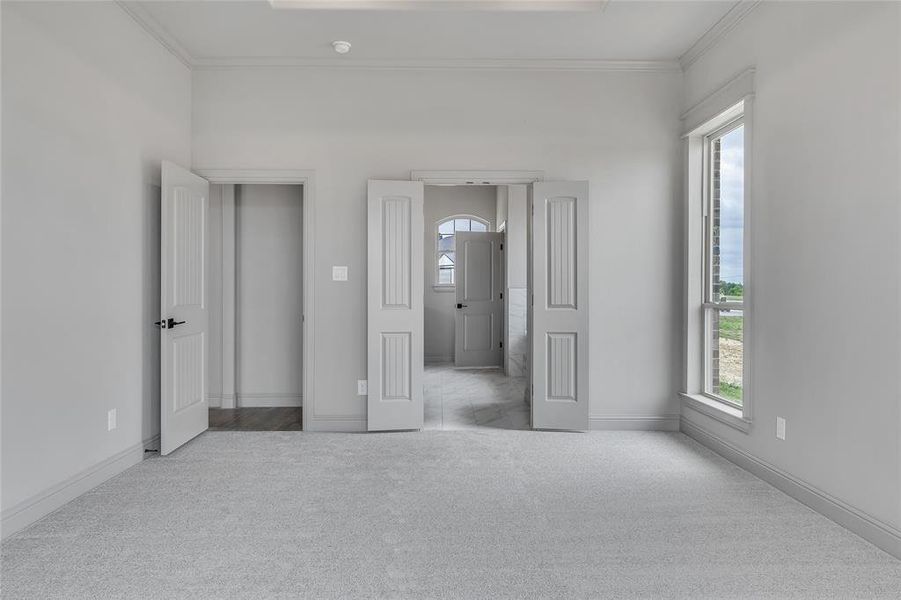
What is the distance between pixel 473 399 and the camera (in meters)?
5.28

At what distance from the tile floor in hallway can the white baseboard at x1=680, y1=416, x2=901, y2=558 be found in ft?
4.81

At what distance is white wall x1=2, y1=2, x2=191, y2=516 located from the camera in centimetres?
236

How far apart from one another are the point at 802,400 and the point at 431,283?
5584mm

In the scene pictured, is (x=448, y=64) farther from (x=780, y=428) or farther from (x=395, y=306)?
(x=780, y=428)

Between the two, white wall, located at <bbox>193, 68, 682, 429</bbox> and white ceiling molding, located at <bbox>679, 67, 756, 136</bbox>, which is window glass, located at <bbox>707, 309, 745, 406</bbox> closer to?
white wall, located at <bbox>193, 68, 682, 429</bbox>

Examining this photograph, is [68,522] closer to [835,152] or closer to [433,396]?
[433,396]

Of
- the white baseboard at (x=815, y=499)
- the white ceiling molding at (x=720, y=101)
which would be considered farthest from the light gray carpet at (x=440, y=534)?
the white ceiling molding at (x=720, y=101)

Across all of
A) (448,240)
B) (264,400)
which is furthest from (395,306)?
(448,240)

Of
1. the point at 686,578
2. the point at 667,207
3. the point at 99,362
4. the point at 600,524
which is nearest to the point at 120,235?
the point at 99,362

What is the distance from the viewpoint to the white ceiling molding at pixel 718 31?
126 inches

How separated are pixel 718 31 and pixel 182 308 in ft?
13.7

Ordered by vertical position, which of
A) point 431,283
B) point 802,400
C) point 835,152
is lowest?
point 802,400

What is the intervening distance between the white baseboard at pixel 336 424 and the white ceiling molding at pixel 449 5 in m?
2.95

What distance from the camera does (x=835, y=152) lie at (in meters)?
2.52
